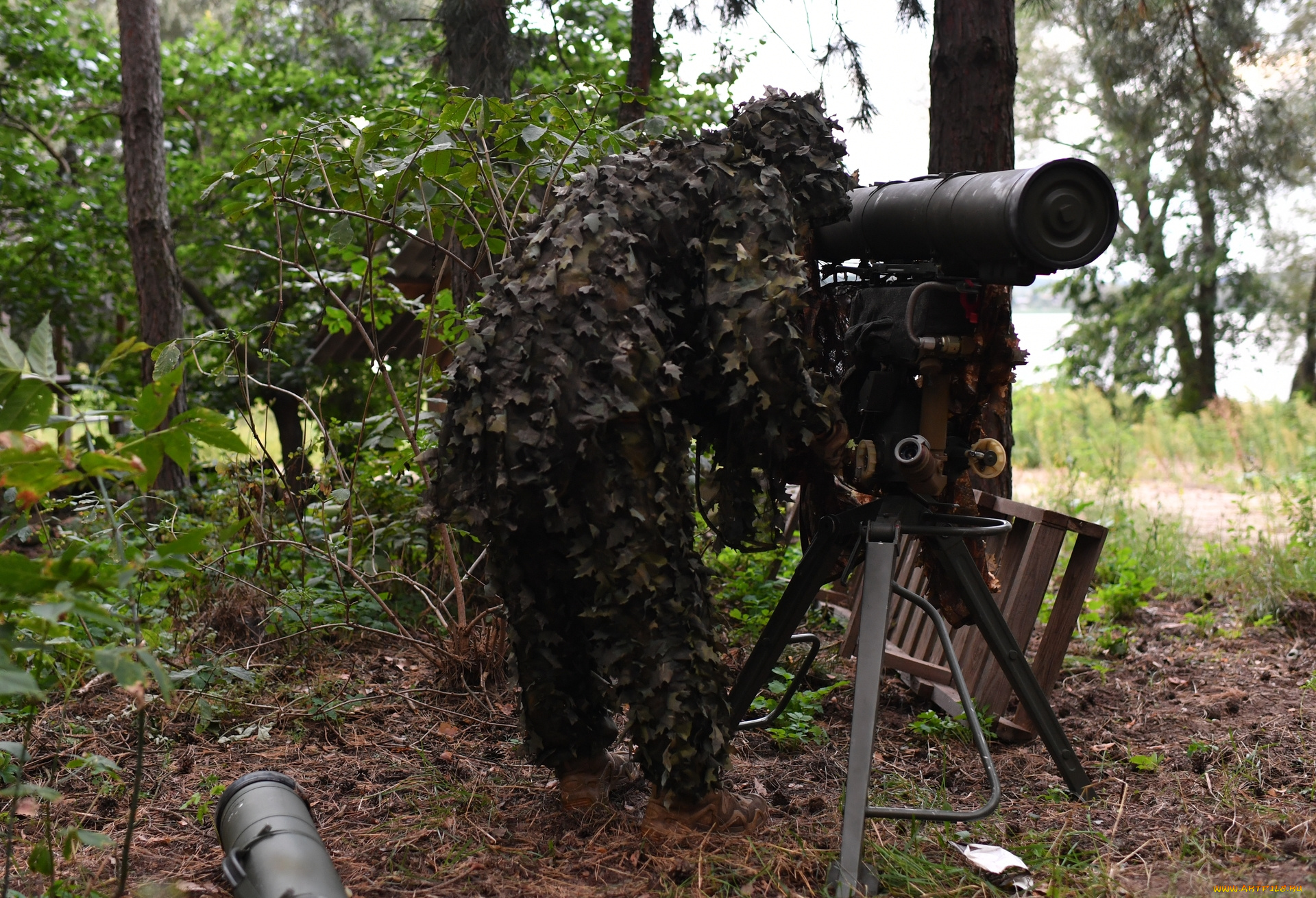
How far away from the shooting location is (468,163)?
3.31 meters

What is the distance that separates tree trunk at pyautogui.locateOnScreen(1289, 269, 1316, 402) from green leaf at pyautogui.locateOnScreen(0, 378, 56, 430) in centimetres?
1717

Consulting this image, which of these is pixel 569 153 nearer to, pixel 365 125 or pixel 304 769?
pixel 365 125

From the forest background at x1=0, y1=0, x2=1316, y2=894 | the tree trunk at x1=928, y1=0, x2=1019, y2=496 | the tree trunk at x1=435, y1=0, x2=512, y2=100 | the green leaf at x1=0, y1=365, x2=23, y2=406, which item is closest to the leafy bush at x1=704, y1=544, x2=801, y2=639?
the forest background at x1=0, y1=0, x2=1316, y2=894

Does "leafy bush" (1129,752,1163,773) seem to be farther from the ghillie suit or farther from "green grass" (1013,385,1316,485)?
"green grass" (1013,385,1316,485)

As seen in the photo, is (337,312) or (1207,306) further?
(1207,306)

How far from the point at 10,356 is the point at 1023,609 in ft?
10.1

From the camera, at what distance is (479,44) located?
15.8 ft

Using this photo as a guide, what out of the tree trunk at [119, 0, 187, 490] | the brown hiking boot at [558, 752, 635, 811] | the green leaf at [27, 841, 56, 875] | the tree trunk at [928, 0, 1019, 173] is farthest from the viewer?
the tree trunk at [119, 0, 187, 490]

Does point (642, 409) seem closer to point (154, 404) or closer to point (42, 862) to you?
point (154, 404)

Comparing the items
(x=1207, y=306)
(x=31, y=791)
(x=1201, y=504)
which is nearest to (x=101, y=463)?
(x=31, y=791)

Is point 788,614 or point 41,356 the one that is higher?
point 41,356

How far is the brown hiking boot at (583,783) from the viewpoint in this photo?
2527 mm

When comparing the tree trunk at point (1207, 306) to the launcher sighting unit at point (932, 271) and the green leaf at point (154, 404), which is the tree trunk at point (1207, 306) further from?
the green leaf at point (154, 404)

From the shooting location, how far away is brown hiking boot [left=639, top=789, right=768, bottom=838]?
2.33 m
